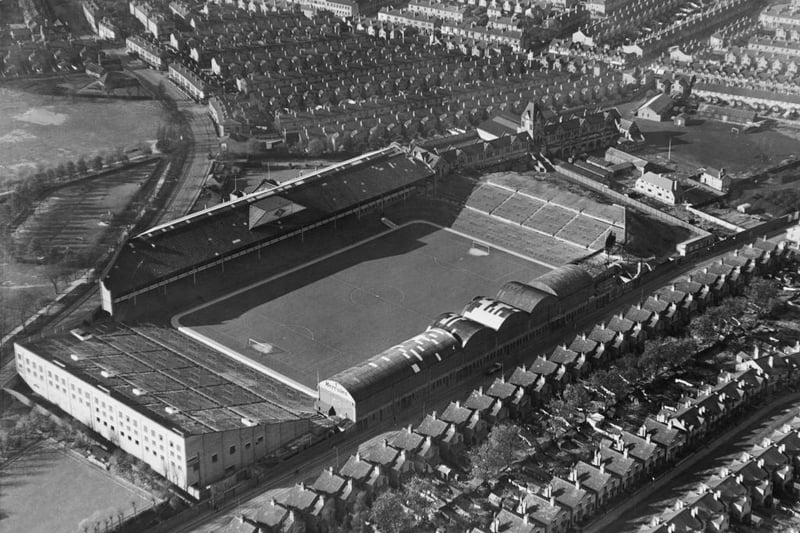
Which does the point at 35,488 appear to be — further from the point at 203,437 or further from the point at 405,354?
the point at 405,354

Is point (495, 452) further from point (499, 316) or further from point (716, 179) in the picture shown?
point (716, 179)

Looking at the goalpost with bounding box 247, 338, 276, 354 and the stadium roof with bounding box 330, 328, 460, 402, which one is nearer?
the stadium roof with bounding box 330, 328, 460, 402

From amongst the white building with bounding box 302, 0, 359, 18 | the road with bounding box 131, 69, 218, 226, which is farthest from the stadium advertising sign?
the white building with bounding box 302, 0, 359, 18

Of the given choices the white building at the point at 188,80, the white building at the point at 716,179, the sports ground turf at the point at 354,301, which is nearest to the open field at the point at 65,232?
the sports ground turf at the point at 354,301

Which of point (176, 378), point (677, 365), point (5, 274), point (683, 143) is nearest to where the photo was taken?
point (176, 378)

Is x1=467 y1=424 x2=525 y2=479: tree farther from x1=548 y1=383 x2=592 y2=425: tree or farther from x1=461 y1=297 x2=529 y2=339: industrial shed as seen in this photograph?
x1=461 y1=297 x2=529 y2=339: industrial shed

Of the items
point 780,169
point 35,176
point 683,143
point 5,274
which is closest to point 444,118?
point 683,143
